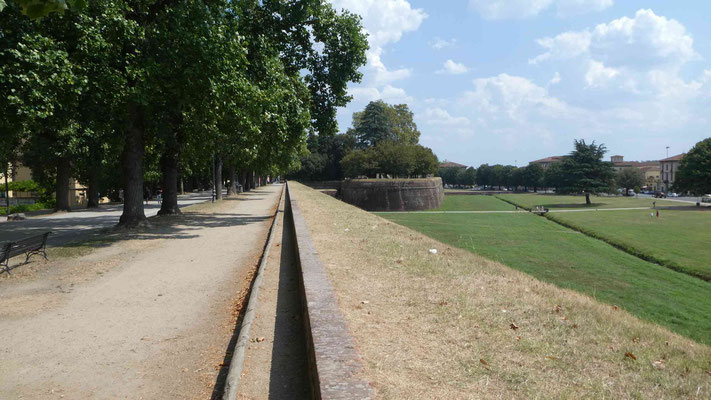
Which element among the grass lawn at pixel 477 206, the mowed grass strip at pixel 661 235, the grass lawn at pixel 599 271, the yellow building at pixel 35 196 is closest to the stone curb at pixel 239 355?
the grass lawn at pixel 599 271

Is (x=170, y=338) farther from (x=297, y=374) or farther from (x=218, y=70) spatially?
(x=218, y=70)

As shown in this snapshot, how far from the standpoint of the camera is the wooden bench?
30.1 ft

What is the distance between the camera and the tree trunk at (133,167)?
51.9ft

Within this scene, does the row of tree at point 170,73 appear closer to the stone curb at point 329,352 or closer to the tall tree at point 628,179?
the stone curb at point 329,352

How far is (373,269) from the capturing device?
8055 mm

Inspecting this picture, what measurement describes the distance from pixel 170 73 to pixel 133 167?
12.9 feet

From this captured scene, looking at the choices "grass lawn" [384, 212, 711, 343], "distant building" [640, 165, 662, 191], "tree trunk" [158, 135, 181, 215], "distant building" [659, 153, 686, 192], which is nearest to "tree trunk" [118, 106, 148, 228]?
"tree trunk" [158, 135, 181, 215]

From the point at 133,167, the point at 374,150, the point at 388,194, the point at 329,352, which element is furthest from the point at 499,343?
the point at 374,150

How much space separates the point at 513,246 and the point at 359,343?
2803cm

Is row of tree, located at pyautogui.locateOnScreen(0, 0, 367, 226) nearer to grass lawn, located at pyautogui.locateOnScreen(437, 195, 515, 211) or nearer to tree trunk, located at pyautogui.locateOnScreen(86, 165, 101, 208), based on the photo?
tree trunk, located at pyautogui.locateOnScreen(86, 165, 101, 208)

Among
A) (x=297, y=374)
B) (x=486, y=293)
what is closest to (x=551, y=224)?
(x=486, y=293)

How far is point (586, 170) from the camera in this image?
7275cm

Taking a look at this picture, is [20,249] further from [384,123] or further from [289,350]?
[384,123]

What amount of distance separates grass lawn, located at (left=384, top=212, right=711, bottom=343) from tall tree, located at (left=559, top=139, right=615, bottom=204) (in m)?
35.6
